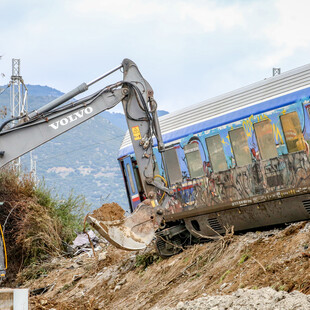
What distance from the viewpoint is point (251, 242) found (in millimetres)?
11750

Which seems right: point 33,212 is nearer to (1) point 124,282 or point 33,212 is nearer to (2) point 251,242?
(1) point 124,282

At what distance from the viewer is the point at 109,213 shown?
1330 centimetres

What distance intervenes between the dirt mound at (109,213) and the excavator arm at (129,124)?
120cm

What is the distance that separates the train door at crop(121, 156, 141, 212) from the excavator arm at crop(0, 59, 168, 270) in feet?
17.4

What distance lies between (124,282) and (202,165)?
384cm

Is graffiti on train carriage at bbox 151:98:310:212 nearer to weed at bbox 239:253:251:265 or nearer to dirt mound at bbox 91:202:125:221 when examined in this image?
dirt mound at bbox 91:202:125:221

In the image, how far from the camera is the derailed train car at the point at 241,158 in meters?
12.1

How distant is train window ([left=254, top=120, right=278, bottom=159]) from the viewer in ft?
47.2

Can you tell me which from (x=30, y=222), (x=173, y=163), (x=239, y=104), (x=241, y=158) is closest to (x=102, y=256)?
(x=173, y=163)

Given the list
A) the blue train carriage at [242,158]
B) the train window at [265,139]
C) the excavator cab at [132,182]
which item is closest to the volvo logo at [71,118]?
the blue train carriage at [242,158]

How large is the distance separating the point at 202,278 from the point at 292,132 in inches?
184

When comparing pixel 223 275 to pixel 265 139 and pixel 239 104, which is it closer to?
pixel 265 139

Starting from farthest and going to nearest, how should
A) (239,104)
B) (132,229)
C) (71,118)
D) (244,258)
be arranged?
(239,104) → (71,118) → (132,229) → (244,258)

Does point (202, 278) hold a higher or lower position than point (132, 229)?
lower
